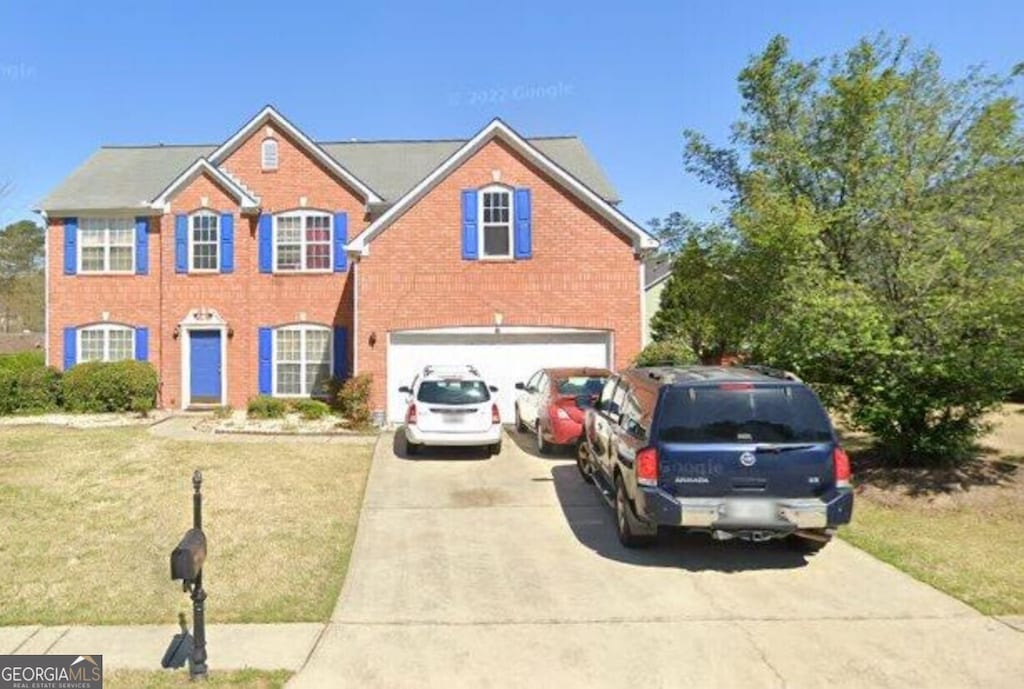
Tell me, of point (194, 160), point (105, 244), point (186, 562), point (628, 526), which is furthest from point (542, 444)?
point (194, 160)

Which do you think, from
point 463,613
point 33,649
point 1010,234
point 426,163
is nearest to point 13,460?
point 33,649

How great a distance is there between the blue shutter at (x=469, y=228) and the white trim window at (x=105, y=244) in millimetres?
9799

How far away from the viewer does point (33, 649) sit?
457 centimetres

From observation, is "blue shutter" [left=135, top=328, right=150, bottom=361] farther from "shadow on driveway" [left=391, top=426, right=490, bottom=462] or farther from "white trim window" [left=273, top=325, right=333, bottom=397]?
"shadow on driveway" [left=391, top=426, right=490, bottom=462]

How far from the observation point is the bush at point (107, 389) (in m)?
16.0

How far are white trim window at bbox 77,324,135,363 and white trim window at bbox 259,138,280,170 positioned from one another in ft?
19.7

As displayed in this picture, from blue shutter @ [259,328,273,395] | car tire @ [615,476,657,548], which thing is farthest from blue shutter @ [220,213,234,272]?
car tire @ [615,476,657,548]

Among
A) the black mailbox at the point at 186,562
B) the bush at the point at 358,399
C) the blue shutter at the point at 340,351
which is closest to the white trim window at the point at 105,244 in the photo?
the blue shutter at the point at 340,351

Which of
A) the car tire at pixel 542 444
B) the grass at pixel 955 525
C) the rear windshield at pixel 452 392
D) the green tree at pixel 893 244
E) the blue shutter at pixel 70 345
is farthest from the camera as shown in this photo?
the blue shutter at pixel 70 345

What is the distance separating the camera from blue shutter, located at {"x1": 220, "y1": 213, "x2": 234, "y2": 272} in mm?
17250

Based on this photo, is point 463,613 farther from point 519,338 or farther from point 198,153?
point 198,153

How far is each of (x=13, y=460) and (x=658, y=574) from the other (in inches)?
422

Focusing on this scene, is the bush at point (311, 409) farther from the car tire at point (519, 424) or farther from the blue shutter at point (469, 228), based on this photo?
the blue shutter at point (469, 228)

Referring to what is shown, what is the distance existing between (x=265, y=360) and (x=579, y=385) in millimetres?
9853
